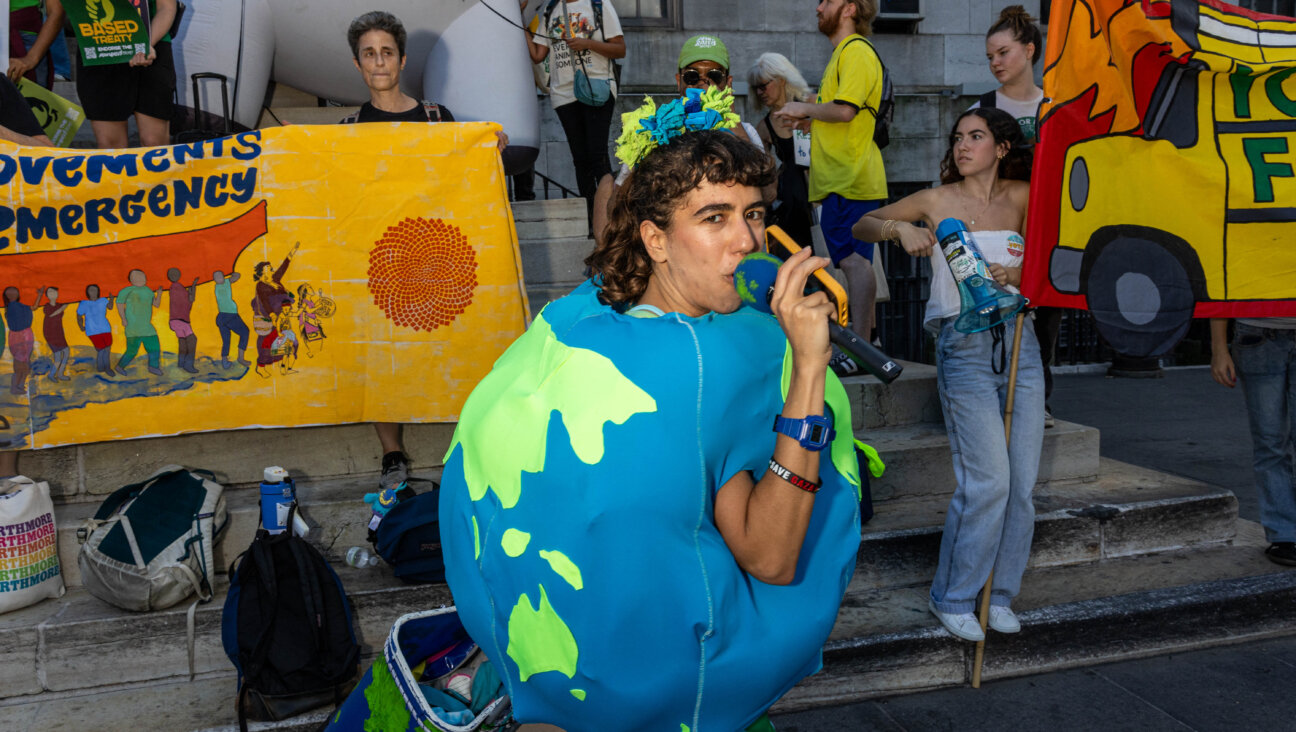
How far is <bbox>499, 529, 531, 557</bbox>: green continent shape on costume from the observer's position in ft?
5.70

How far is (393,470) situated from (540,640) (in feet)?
9.33

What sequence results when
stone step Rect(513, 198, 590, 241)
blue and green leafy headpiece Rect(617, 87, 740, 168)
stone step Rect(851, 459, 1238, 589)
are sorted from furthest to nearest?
stone step Rect(513, 198, 590, 241), stone step Rect(851, 459, 1238, 589), blue and green leafy headpiece Rect(617, 87, 740, 168)

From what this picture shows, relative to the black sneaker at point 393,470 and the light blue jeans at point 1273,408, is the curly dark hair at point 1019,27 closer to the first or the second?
the light blue jeans at point 1273,408

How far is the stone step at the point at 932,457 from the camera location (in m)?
4.72

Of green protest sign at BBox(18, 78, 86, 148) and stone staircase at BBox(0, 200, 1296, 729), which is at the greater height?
green protest sign at BBox(18, 78, 86, 148)

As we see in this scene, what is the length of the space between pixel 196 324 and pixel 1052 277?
3.69 metres

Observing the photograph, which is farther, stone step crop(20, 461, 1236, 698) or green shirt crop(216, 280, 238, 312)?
green shirt crop(216, 280, 238, 312)

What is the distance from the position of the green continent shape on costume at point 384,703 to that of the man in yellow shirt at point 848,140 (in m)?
3.55

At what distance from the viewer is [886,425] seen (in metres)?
5.24

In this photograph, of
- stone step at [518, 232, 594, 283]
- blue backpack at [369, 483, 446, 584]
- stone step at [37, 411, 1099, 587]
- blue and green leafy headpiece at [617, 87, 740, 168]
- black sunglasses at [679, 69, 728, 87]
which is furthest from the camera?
stone step at [518, 232, 594, 283]

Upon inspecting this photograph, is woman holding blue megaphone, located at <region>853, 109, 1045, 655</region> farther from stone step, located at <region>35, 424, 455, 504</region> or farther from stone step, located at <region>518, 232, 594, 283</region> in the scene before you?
stone step, located at <region>518, 232, 594, 283</region>

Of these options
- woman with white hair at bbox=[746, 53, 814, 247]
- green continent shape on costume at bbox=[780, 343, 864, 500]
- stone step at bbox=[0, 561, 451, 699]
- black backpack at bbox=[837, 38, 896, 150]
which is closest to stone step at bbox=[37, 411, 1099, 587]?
stone step at bbox=[0, 561, 451, 699]

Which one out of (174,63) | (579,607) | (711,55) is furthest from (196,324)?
(579,607)

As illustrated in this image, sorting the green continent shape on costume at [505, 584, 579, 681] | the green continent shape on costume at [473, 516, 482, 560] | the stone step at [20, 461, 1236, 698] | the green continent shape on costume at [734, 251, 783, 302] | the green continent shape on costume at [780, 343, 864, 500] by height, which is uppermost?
the green continent shape on costume at [734, 251, 783, 302]
